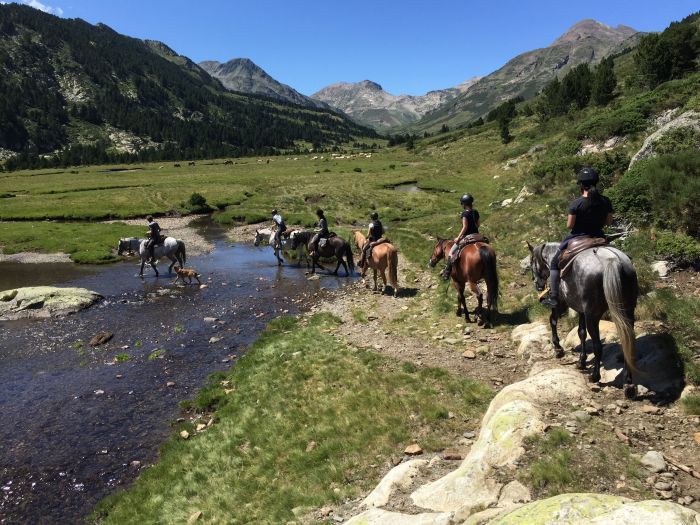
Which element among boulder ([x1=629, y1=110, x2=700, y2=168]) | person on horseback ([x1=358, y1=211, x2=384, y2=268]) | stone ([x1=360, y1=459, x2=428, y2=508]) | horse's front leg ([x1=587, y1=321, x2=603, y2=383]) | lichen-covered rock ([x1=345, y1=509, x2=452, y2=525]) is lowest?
stone ([x1=360, y1=459, x2=428, y2=508])

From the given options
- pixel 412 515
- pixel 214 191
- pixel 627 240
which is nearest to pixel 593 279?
pixel 412 515

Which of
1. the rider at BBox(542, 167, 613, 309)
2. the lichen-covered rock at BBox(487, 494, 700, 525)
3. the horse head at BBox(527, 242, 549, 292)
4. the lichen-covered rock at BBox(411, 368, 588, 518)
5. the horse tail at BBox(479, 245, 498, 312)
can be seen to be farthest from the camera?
the horse tail at BBox(479, 245, 498, 312)

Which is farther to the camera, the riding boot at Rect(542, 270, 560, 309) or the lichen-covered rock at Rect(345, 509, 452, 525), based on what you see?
the riding boot at Rect(542, 270, 560, 309)

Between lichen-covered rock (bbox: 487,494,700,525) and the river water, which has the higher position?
lichen-covered rock (bbox: 487,494,700,525)

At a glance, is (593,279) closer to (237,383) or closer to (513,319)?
(513,319)

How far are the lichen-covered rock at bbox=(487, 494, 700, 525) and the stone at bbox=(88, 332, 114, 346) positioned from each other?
19446 mm

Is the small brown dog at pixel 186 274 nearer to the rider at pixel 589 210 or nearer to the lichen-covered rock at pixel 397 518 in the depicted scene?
the rider at pixel 589 210

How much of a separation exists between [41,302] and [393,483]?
2396 cm

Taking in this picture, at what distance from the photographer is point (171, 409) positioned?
14.2 metres

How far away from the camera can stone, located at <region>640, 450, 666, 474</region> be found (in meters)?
6.85

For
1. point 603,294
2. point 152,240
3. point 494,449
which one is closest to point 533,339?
point 603,294

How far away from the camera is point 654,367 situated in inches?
382

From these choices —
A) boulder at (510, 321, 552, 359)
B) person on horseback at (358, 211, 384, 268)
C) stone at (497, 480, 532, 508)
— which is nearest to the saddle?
boulder at (510, 321, 552, 359)

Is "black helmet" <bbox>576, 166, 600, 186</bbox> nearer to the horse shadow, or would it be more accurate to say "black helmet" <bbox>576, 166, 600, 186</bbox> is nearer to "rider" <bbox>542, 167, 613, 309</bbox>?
"rider" <bbox>542, 167, 613, 309</bbox>
